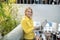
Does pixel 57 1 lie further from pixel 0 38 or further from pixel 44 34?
pixel 0 38

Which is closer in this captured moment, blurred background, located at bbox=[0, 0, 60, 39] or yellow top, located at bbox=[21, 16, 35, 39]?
yellow top, located at bbox=[21, 16, 35, 39]

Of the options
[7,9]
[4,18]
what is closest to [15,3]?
[7,9]

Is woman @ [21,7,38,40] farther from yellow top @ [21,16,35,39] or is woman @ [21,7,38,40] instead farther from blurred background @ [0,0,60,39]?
blurred background @ [0,0,60,39]

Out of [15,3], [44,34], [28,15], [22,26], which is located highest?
[15,3]

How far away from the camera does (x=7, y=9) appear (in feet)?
8.41

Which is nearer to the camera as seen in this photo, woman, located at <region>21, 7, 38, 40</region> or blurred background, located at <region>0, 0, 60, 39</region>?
woman, located at <region>21, 7, 38, 40</region>

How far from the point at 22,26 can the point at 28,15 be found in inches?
8.9

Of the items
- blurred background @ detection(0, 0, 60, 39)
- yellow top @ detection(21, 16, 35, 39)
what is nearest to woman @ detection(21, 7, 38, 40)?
yellow top @ detection(21, 16, 35, 39)

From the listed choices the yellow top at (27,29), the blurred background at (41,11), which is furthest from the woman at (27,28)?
the blurred background at (41,11)

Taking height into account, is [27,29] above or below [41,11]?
below

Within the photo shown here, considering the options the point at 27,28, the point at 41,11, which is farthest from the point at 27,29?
the point at 41,11

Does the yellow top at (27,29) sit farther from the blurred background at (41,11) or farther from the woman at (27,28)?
the blurred background at (41,11)

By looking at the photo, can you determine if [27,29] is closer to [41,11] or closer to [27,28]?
[27,28]

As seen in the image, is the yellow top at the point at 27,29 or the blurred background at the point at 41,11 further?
the blurred background at the point at 41,11
